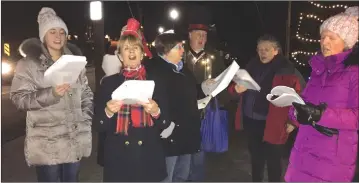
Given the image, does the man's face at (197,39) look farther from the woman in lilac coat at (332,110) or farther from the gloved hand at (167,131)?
the woman in lilac coat at (332,110)

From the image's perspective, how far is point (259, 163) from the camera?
5.00 meters

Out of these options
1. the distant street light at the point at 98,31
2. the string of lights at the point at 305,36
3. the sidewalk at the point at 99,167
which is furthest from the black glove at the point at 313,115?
the string of lights at the point at 305,36

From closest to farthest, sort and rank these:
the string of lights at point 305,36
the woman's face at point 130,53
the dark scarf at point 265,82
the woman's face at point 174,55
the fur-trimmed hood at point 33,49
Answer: the woman's face at point 130,53
the fur-trimmed hood at point 33,49
the woman's face at point 174,55
the dark scarf at point 265,82
the string of lights at point 305,36

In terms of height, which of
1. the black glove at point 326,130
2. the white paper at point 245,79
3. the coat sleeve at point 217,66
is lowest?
the black glove at point 326,130

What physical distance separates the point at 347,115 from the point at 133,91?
5.21 ft

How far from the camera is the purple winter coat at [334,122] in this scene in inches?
115

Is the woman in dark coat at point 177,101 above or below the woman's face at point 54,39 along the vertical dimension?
→ below

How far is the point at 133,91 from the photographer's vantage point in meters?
2.85

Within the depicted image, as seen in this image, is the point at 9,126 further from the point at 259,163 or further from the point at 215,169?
the point at 259,163

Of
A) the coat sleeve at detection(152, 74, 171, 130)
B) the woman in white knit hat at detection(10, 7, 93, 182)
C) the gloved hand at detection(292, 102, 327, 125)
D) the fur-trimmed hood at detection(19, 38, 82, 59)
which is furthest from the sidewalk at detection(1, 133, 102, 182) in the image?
the gloved hand at detection(292, 102, 327, 125)

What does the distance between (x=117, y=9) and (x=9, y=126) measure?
87.0ft

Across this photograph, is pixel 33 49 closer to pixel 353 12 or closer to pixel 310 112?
pixel 310 112

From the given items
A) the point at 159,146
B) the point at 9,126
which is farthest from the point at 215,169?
the point at 9,126

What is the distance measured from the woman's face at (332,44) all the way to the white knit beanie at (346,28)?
3cm
